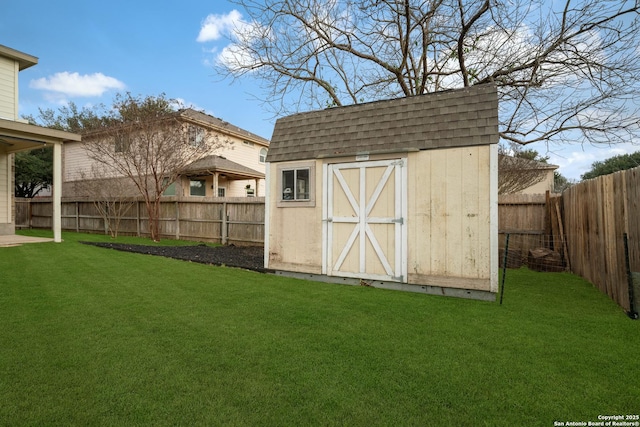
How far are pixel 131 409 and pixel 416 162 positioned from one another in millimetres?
5028

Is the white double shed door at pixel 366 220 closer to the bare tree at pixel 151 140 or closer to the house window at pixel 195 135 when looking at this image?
the bare tree at pixel 151 140

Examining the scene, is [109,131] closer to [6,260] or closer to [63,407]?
[6,260]

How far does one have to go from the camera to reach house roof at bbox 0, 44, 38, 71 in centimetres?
1138

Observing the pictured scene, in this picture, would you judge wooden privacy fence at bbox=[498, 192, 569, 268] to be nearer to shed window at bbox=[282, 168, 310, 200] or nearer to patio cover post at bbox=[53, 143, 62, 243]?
shed window at bbox=[282, 168, 310, 200]

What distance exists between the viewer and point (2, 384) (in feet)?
8.04

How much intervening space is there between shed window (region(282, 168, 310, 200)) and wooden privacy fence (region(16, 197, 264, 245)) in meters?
4.67

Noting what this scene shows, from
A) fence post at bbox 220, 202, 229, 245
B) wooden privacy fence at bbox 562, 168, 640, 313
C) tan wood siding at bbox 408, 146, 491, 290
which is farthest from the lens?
fence post at bbox 220, 202, 229, 245

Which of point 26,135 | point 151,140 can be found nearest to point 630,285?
point 151,140

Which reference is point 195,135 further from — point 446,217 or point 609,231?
point 609,231


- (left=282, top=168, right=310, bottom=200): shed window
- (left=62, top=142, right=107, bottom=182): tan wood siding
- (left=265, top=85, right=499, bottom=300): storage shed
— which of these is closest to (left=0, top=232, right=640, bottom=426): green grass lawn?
(left=265, top=85, right=499, bottom=300): storage shed

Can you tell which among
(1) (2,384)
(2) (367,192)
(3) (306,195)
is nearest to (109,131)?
(3) (306,195)

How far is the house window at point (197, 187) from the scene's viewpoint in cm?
1720

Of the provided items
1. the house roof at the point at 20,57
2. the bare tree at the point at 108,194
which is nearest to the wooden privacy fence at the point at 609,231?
the bare tree at the point at 108,194

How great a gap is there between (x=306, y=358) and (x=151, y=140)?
38.5 ft
